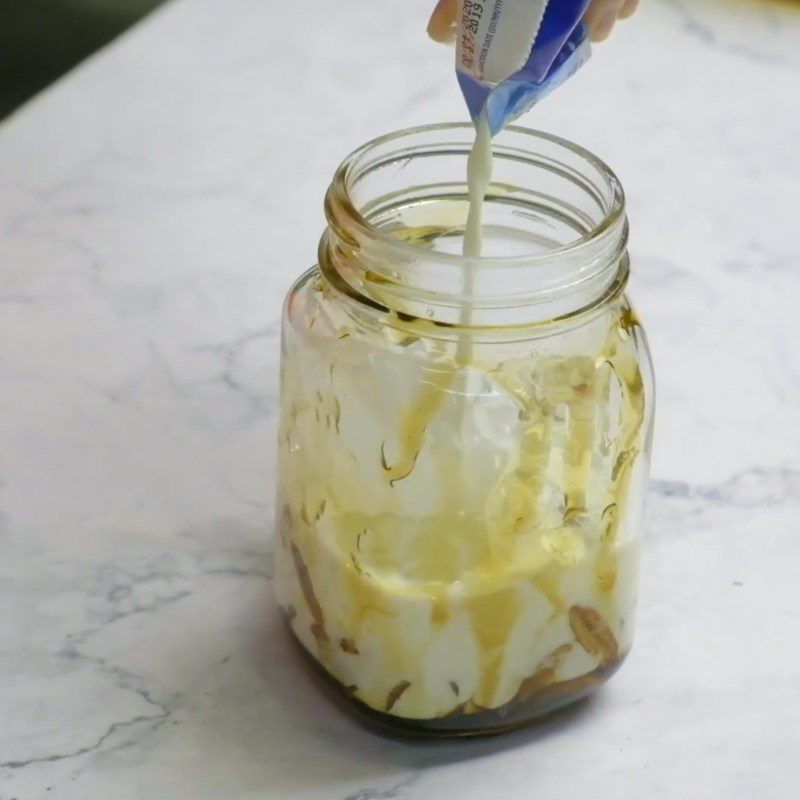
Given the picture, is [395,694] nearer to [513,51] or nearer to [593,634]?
[593,634]

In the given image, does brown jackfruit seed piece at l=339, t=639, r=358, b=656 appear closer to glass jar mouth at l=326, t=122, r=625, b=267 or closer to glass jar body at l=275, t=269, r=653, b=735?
glass jar body at l=275, t=269, r=653, b=735

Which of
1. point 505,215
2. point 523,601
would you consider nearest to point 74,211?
point 505,215

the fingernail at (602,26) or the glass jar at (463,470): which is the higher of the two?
the fingernail at (602,26)

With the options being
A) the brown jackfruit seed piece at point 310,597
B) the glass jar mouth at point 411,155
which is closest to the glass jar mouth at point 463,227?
the glass jar mouth at point 411,155

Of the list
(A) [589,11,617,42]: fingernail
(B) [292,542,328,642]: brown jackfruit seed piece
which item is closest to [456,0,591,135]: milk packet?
(A) [589,11,617,42]: fingernail

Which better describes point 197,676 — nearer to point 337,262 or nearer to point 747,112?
point 337,262

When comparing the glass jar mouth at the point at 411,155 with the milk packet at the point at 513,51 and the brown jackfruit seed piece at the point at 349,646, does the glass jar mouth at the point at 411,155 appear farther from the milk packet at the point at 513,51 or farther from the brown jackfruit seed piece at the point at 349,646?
the brown jackfruit seed piece at the point at 349,646
